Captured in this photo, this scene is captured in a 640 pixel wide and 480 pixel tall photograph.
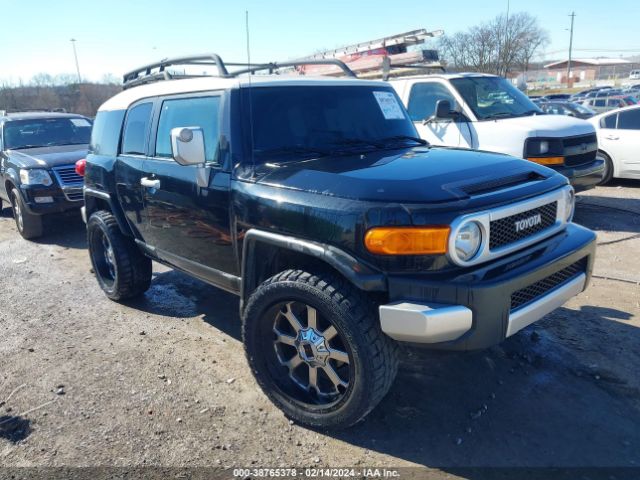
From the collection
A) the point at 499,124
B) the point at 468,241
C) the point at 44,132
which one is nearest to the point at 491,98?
the point at 499,124

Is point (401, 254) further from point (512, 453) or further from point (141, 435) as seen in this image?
point (141, 435)

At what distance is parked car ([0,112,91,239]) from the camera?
7.61m

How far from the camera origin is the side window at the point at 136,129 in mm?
4297

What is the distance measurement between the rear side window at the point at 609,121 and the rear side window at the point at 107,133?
8.61 metres

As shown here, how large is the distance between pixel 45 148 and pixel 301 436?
25.1ft

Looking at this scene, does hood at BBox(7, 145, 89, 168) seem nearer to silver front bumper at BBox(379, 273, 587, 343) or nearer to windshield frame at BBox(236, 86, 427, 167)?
windshield frame at BBox(236, 86, 427, 167)

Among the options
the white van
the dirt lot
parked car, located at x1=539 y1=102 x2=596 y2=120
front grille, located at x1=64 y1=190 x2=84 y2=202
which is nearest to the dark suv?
the dirt lot

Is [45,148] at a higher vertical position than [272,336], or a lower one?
higher

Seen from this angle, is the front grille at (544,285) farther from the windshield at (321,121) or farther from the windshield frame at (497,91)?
the windshield frame at (497,91)

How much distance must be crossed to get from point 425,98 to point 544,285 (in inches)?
204

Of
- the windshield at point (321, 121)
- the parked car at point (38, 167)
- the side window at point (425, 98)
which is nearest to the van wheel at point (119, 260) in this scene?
the windshield at point (321, 121)

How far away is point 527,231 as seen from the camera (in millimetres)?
2941

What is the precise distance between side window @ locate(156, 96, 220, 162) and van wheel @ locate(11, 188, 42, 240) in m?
4.85

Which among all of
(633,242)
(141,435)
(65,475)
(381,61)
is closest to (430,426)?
(141,435)
